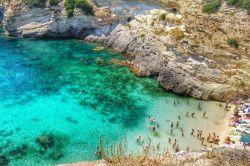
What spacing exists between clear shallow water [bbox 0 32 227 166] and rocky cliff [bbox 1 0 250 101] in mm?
2744

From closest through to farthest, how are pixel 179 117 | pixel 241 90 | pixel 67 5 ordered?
pixel 179 117 → pixel 241 90 → pixel 67 5

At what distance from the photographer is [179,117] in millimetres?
43031

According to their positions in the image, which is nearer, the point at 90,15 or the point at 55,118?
the point at 55,118

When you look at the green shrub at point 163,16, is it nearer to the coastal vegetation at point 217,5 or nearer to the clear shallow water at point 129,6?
the clear shallow water at point 129,6

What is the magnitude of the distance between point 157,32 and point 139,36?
343cm

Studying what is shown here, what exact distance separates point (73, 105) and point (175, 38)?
21435mm

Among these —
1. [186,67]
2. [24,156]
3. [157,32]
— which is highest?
[157,32]

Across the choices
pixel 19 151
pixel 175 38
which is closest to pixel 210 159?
pixel 19 151

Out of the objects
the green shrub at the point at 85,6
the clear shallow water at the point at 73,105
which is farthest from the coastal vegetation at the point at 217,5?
the green shrub at the point at 85,6

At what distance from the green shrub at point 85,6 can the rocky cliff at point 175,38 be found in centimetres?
110

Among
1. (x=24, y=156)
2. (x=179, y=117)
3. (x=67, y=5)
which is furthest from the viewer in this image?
(x=67, y=5)

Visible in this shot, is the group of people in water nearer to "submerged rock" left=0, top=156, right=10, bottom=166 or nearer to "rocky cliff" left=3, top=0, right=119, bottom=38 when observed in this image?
"submerged rock" left=0, top=156, right=10, bottom=166

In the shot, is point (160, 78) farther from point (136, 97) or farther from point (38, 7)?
point (38, 7)

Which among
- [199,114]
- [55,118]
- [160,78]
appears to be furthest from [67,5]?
[199,114]
